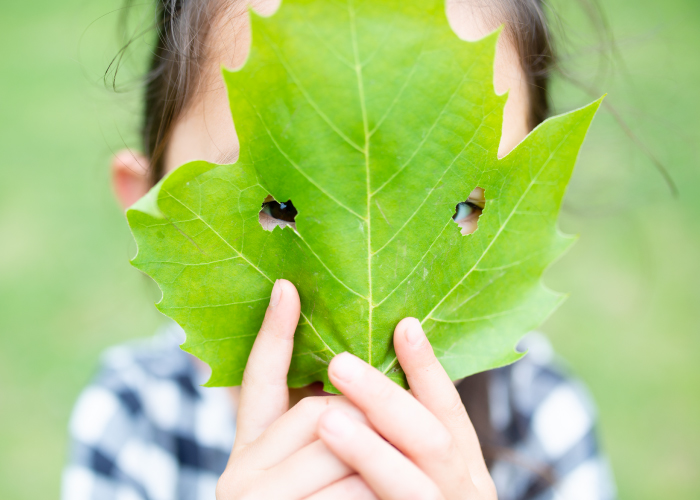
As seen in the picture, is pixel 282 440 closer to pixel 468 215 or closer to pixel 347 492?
pixel 347 492

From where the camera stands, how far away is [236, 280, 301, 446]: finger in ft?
1.98

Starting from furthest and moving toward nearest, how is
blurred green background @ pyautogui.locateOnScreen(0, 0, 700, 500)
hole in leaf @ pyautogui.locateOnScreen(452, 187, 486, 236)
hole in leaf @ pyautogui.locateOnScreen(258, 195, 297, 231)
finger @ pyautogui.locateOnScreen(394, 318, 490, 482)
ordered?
blurred green background @ pyautogui.locateOnScreen(0, 0, 700, 500)
hole in leaf @ pyautogui.locateOnScreen(452, 187, 486, 236)
hole in leaf @ pyautogui.locateOnScreen(258, 195, 297, 231)
finger @ pyautogui.locateOnScreen(394, 318, 490, 482)

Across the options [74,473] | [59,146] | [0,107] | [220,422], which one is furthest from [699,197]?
[0,107]

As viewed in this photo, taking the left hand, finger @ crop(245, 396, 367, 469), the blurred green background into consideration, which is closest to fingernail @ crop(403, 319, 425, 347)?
the left hand

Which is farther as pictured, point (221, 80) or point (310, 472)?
point (221, 80)

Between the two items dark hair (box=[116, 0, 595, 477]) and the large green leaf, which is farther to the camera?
dark hair (box=[116, 0, 595, 477])

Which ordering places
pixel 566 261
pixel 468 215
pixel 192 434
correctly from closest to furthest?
pixel 468 215 → pixel 192 434 → pixel 566 261

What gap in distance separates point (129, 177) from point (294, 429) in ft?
2.83

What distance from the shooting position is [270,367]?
65 centimetres

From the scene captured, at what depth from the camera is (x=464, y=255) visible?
63cm

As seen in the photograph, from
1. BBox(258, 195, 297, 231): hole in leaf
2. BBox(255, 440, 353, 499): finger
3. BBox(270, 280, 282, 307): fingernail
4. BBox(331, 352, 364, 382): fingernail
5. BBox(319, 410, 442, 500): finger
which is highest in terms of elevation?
BBox(258, 195, 297, 231): hole in leaf

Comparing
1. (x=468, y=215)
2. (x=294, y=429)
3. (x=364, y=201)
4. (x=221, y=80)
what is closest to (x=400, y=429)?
(x=294, y=429)

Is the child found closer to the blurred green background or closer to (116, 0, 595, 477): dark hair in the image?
(116, 0, 595, 477): dark hair

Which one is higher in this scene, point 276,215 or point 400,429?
point 276,215
